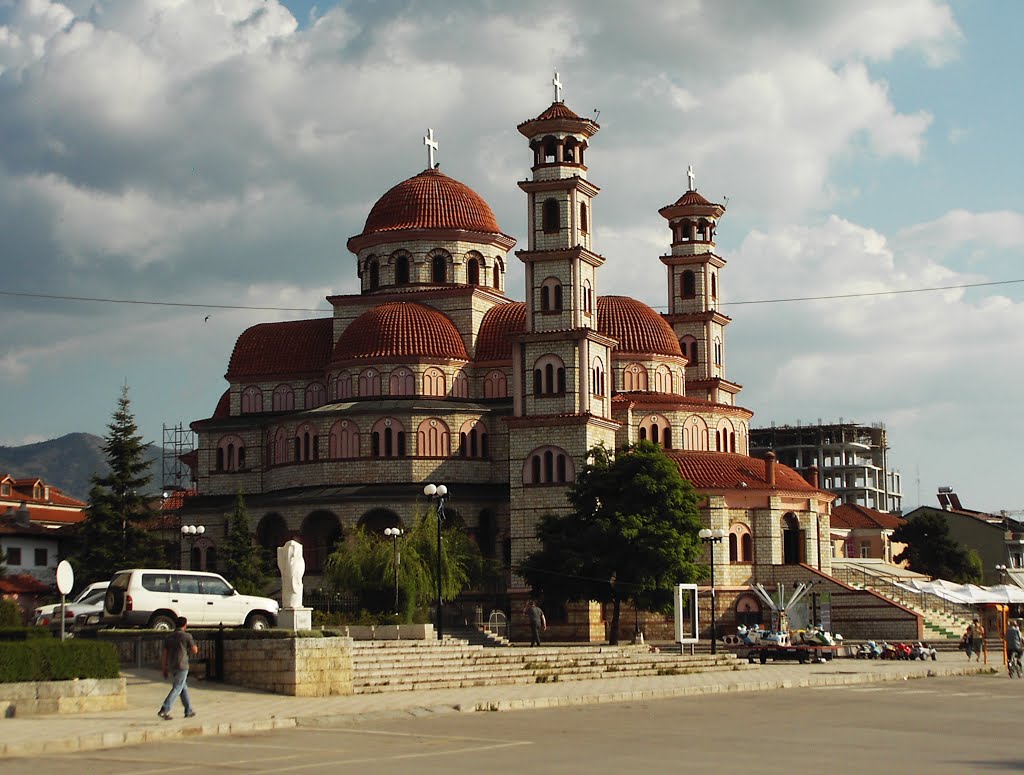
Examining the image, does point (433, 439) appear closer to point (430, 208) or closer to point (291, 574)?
point (430, 208)

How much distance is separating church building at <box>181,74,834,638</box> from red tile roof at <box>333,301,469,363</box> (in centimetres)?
8

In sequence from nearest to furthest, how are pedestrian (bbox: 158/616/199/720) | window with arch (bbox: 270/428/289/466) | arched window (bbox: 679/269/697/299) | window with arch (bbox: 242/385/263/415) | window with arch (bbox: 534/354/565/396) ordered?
pedestrian (bbox: 158/616/199/720)
window with arch (bbox: 534/354/565/396)
window with arch (bbox: 270/428/289/466)
window with arch (bbox: 242/385/263/415)
arched window (bbox: 679/269/697/299)

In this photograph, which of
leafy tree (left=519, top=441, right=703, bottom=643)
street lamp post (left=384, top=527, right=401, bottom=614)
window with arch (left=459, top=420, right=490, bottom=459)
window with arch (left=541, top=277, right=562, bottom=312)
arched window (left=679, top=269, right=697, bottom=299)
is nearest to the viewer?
street lamp post (left=384, top=527, right=401, bottom=614)

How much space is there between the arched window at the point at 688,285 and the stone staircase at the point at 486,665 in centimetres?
3554

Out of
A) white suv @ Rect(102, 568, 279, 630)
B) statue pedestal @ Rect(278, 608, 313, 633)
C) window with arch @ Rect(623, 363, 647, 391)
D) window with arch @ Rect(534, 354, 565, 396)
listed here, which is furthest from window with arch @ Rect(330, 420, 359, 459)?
statue pedestal @ Rect(278, 608, 313, 633)

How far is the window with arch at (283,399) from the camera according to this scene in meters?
72.3

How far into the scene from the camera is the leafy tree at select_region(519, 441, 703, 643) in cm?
5506

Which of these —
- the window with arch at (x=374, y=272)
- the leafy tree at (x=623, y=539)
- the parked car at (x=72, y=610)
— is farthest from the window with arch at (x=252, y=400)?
the parked car at (x=72, y=610)

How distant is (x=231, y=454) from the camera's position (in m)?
72.6

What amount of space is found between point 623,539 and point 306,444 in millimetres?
18895

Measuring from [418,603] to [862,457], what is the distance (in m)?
114

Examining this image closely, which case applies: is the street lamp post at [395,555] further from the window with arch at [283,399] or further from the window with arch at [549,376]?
the window with arch at [283,399]

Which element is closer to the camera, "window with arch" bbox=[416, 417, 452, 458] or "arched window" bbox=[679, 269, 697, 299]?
"window with arch" bbox=[416, 417, 452, 458]

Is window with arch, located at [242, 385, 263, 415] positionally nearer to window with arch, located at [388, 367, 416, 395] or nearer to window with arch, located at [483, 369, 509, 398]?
window with arch, located at [388, 367, 416, 395]
